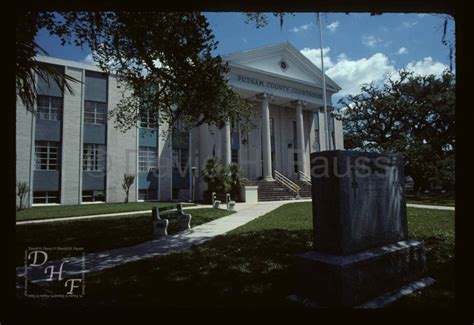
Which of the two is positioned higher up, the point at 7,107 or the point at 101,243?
the point at 7,107

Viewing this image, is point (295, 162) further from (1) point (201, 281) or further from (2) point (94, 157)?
(1) point (201, 281)

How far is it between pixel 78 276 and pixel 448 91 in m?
33.7

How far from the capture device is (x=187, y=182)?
27.6 meters

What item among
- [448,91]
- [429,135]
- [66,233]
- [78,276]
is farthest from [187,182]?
[448,91]

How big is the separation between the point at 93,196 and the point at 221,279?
2295cm

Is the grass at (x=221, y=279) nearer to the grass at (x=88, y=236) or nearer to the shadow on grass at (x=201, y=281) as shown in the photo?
the shadow on grass at (x=201, y=281)

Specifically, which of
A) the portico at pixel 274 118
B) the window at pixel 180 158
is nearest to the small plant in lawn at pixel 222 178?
the portico at pixel 274 118

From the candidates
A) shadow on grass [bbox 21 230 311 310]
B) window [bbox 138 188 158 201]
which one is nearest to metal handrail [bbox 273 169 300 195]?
window [bbox 138 188 158 201]

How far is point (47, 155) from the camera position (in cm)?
2231

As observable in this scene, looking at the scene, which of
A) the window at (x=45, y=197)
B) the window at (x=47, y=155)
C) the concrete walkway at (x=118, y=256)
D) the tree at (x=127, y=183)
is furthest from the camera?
the tree at (x=127, y=183)

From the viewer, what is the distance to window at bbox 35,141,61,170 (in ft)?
72.0

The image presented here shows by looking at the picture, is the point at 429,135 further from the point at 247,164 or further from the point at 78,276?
the point at 78,276

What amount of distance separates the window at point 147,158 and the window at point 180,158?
1830 millimetres

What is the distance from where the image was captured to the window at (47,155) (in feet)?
72.0
